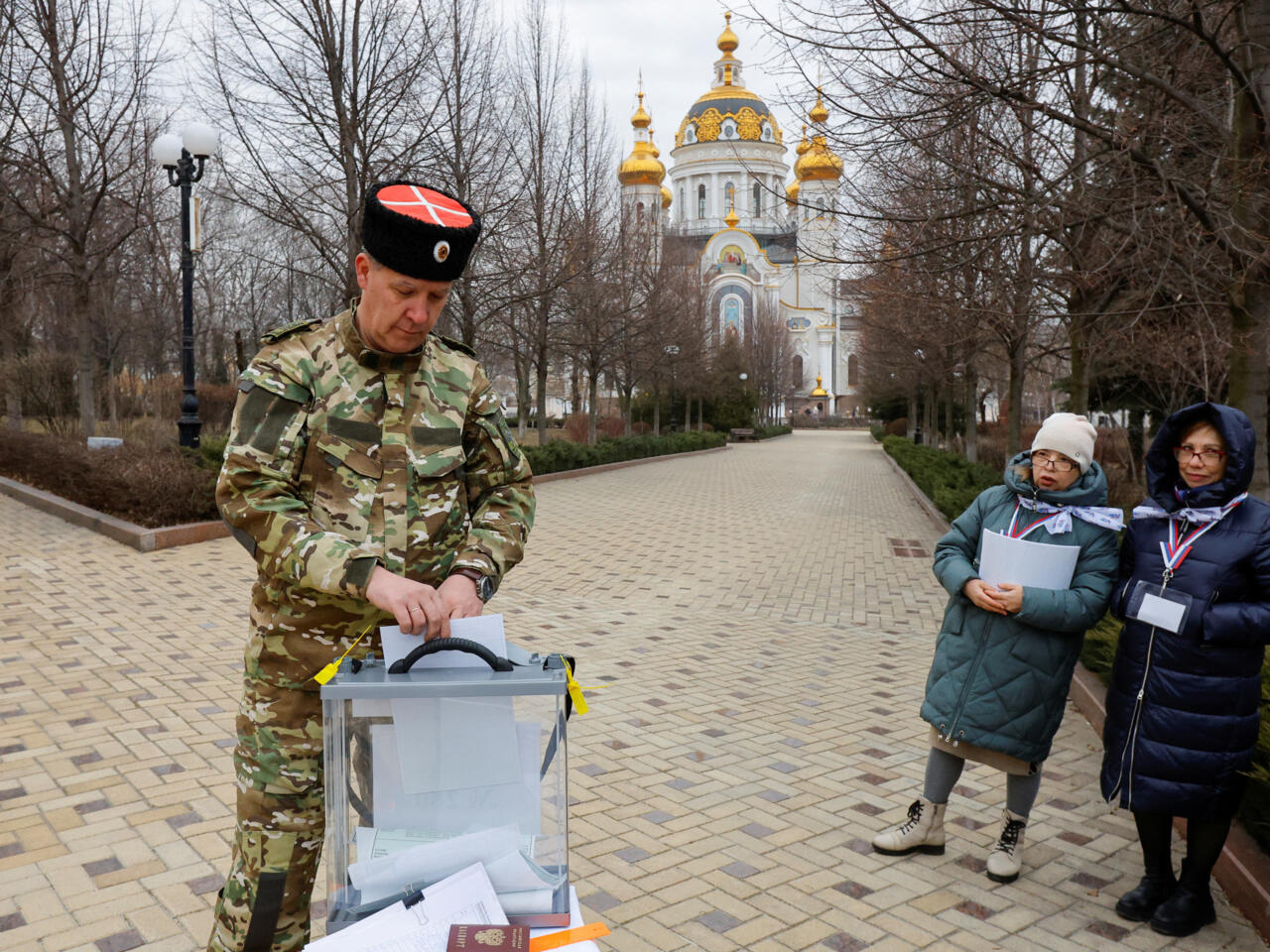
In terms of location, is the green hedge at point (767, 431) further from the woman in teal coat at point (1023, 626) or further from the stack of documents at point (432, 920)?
the stack of documents at point (432, 920)

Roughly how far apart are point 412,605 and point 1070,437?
258cm

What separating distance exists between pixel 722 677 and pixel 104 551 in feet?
23.1

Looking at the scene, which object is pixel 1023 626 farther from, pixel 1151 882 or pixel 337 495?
pixel 337 495

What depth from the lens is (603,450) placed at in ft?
82.9

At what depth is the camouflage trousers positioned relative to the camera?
83.9 inches

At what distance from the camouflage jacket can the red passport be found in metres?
0.72

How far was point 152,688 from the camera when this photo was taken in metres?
5.66

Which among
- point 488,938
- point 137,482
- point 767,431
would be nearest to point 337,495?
point 488,938

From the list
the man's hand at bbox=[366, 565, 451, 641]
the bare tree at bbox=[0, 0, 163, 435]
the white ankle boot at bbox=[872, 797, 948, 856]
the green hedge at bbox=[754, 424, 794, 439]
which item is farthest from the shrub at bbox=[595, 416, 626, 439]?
the man's hand at bbox=[366, 565, 451, 641]

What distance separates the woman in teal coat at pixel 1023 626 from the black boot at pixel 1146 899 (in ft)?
1.28

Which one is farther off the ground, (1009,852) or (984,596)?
(984,596)

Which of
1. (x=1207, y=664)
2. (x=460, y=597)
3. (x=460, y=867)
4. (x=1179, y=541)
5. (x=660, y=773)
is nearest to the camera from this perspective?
(x=460, y=867)

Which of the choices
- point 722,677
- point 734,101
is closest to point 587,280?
point 722,677

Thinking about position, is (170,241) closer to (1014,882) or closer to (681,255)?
(681,255)
